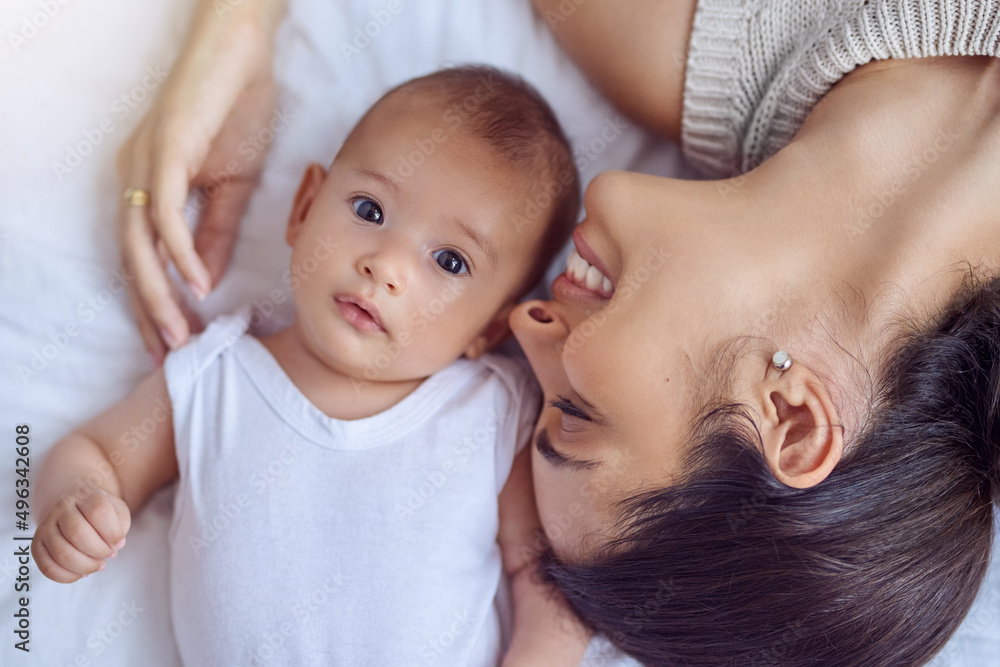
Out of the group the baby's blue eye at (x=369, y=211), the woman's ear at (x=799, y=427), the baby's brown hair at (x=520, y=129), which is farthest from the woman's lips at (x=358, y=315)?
the woman's ear at (x=799, y=427)

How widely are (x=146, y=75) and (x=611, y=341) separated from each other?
1.16m

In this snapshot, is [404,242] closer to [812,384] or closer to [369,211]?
[369,211]

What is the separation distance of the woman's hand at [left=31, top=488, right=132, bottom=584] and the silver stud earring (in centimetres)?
103

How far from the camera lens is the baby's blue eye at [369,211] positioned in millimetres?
1302

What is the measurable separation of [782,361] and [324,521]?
0.80m

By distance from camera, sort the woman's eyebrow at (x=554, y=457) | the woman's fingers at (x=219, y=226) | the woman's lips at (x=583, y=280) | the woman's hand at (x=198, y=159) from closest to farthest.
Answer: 1. the woman's eyebrow at (x=554, y=457)
2. the woman's lips at (x=583, y=280)
3. the woman's hand at (x=198, y=159)
4. the woman's fingers at (x=219, y=226)

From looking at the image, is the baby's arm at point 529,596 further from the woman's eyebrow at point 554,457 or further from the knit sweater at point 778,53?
the knit sweater at point 778,53

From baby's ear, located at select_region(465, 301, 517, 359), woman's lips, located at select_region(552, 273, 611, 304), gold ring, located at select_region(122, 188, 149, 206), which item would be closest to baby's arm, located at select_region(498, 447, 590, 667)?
baby's ear, located at select_region(465, 301, 517, 359)

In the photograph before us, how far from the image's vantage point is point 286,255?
161 centimetres

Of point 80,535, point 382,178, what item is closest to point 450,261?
point 382,178

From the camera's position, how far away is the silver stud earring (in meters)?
1.00

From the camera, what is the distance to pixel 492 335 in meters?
1.51

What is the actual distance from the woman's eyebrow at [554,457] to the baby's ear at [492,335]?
0.86 ft

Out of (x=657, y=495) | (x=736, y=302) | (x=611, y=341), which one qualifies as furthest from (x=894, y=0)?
(x=657, y=495)
